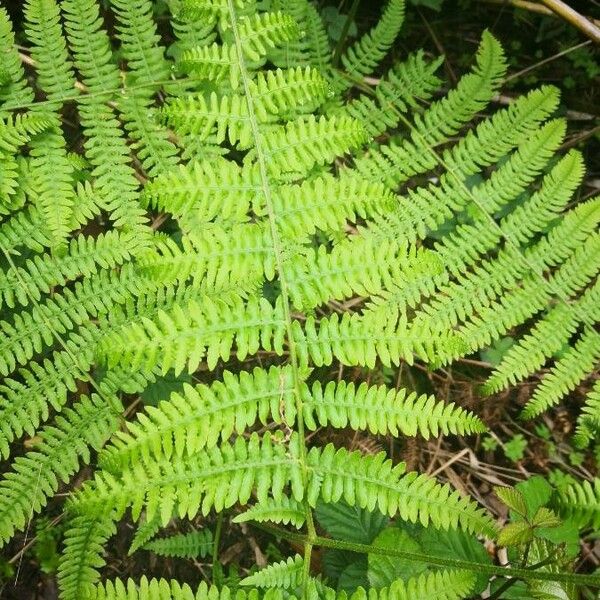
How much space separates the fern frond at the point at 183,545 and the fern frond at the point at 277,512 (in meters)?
1.10

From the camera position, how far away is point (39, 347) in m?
2.24

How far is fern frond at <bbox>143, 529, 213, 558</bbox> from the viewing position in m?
2.70

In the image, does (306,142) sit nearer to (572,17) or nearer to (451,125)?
(451,125)

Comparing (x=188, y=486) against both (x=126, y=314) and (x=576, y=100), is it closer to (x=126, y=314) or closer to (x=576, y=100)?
(x=126, y=314)

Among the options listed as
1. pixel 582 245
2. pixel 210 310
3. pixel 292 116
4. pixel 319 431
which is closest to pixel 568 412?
pixel 582 245

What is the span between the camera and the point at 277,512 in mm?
1795

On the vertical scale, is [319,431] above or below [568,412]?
below

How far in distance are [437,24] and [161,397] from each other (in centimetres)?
309

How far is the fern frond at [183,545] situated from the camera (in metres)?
2.70

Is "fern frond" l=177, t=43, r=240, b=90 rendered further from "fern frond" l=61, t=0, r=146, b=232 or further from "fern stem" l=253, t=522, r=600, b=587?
"fern stem" l=253, t=522, r=600, b=587

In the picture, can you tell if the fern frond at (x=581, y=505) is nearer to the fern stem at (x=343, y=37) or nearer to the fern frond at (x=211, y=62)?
the fern frond at (x=211, y=62)

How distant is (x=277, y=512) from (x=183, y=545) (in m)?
1.16

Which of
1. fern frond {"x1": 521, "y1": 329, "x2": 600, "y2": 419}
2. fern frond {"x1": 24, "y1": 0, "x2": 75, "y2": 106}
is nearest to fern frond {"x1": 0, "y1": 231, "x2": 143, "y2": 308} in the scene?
fern frond {"x1": 24, "y1": 0, "x2": 75, "y2": 106}

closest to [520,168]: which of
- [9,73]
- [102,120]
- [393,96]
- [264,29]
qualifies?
[393,96]
